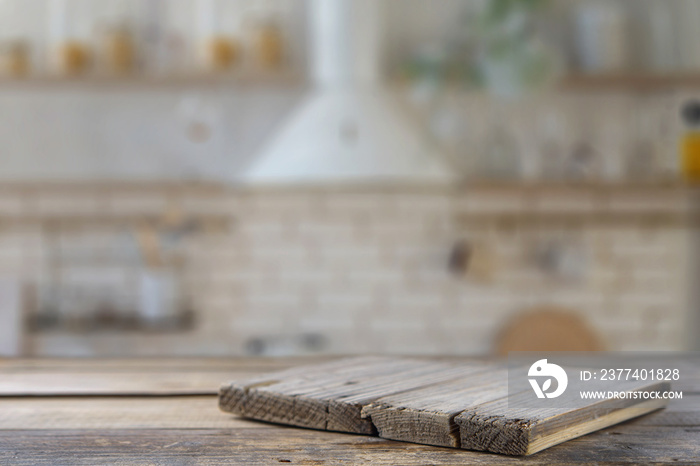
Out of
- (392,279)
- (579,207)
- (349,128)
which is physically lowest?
(392,279)

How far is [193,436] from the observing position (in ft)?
2.45

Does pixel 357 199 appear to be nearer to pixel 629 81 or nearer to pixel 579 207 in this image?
pixel 579 207

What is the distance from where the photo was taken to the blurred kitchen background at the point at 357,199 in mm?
2967

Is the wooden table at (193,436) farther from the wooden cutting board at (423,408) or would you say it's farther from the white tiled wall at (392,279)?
the white tiled wall at (392,279)

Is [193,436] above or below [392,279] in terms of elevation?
above

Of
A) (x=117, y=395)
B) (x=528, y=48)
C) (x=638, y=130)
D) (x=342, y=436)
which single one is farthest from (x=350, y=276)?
(x=342, y=436)

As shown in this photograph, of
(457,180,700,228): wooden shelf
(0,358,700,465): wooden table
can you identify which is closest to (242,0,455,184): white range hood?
(457,180,700,228): wooden shelf

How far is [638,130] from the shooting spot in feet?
10.1

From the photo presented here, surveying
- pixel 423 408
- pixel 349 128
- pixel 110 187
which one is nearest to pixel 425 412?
pixel 423 408

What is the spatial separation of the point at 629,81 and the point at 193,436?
257 cm

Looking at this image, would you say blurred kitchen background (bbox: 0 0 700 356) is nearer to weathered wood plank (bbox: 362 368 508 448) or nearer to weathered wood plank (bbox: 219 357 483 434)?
weathered wood plank (bbox: 219 357 483 434)

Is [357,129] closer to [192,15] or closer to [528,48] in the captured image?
[528,48]

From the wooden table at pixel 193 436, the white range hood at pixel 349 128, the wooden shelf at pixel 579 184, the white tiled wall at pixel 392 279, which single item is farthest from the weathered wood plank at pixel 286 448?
the white tiled wall at pixel 392 279

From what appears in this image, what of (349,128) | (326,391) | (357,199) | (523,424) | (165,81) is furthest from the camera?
(357,199)
